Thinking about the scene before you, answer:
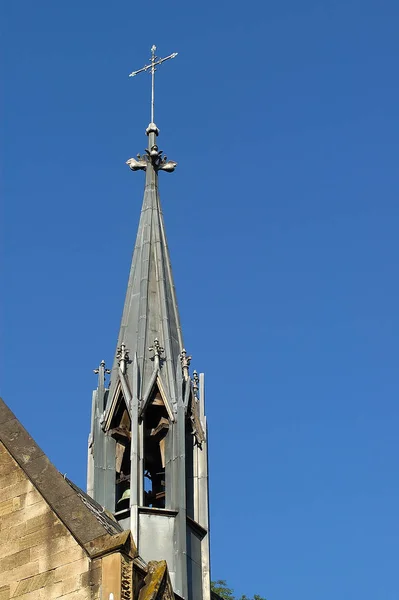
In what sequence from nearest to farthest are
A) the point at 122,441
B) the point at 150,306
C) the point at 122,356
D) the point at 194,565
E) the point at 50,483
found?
the point at 50,483, the point at 194,565, the point at 122,441, the point at 122,356, the point at 150,306

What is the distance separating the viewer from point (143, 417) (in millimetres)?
25062

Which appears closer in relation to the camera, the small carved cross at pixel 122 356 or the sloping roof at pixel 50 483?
the sloping roof at pixel 50 483

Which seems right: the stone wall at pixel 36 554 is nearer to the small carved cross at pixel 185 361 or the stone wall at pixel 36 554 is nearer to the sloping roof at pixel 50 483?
the sloping roof at pixel 50 483

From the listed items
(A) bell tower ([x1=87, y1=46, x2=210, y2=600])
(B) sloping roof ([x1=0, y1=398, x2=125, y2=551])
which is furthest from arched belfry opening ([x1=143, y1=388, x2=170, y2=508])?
(B) sloping roof ([x1=0, y1=398, x2=125, y2=551])

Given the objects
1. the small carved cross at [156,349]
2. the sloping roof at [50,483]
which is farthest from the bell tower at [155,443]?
the sloping roof at [50,483]

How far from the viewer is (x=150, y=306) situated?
27750mm

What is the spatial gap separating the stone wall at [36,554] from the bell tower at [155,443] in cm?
717

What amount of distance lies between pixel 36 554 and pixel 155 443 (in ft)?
32.7

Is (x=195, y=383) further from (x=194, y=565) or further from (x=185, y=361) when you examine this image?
(x=194, y=565)

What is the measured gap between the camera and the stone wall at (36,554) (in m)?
15.4

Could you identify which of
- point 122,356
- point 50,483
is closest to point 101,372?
point 122,356

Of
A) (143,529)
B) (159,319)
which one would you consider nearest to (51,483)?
(143,529)

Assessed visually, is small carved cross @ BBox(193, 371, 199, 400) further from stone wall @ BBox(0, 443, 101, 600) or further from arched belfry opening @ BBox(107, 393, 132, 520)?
stone wall @ BBox(0, 443, 101, 600)

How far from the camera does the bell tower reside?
78.1ft
